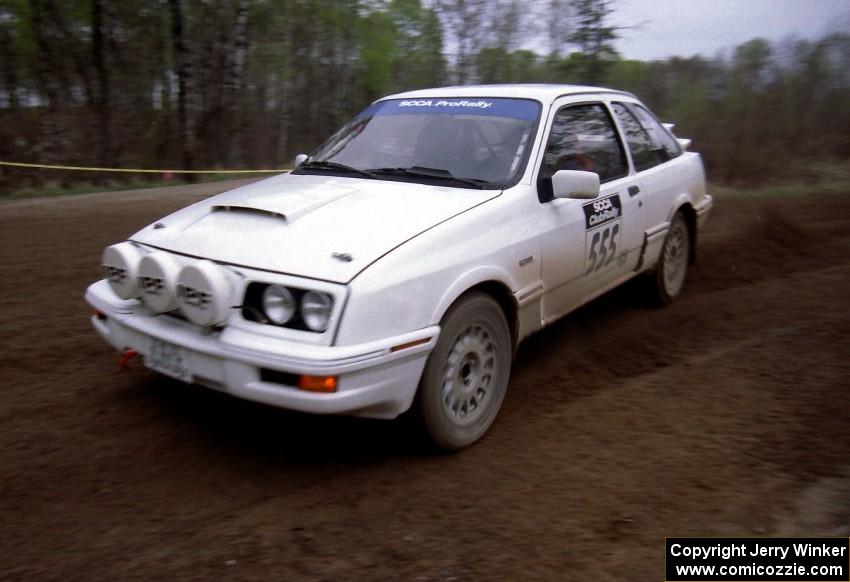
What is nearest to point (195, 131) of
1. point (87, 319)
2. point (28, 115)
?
point (28, 115)

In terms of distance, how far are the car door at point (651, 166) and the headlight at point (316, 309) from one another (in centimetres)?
297

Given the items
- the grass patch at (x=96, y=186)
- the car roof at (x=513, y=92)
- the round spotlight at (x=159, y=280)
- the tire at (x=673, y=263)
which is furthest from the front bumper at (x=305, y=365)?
the grass patch at (x=96, y=186)

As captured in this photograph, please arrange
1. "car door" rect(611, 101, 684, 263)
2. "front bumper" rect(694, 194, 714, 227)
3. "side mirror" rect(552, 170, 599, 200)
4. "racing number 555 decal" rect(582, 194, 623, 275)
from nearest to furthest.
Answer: "side mirror" rect(552, 170, 599, 200)
"racing number 555 decal" rect(582, 194, 623, 275)
"car door" rect(611, 101, 684, 263)
"front bumper" rect(694, 194, 714, 227)

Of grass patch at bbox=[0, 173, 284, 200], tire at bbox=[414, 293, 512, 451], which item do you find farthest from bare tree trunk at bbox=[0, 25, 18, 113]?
tire at bbox=[414, 293, 512, 451]

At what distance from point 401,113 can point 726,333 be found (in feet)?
9.13

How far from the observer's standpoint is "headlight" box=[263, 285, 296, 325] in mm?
3057

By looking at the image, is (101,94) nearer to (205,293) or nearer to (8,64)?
(8,64)

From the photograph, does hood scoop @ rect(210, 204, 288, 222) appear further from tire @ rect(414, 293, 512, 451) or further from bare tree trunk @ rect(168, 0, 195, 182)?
bare tree trunk @ rect(168, 0, 195, 182)

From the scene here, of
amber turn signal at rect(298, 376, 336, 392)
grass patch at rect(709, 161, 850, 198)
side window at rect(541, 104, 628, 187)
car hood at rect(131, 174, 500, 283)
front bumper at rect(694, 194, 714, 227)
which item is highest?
side window at rect(541, 104, 628, 187)

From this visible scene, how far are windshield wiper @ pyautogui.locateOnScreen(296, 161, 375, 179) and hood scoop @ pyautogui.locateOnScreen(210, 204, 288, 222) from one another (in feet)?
2.68

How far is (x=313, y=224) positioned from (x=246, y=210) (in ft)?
1.54

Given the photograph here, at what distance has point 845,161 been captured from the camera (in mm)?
14570

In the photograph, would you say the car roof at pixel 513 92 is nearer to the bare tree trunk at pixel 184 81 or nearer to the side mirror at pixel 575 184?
the side mirror at pixel 575 184

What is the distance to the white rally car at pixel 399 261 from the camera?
303cm
